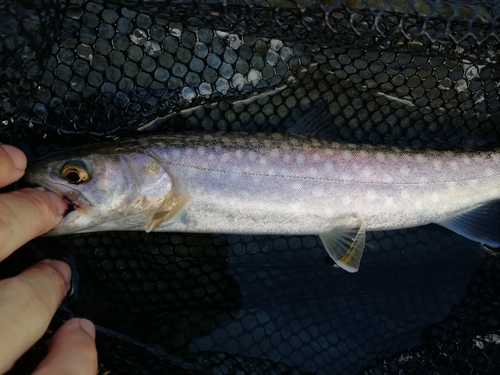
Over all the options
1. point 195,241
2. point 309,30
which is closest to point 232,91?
point 309,30

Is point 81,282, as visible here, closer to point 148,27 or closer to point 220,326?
point 220,326

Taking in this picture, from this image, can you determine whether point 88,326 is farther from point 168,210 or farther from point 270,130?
point 270,130

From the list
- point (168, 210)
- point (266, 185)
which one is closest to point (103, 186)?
point (168, 210)

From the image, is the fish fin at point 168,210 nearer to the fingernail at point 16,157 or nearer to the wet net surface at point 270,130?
the wet net surface at point 270,130

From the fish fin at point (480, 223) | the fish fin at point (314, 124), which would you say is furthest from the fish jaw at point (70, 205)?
the fish fin at point (480, 223)

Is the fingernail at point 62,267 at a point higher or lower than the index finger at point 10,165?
lower
